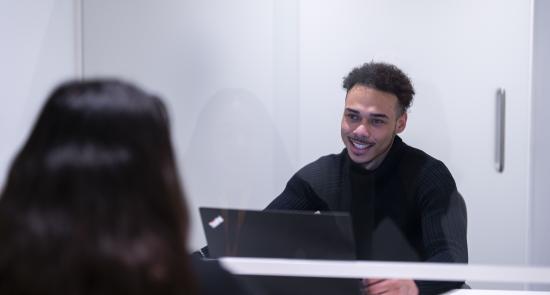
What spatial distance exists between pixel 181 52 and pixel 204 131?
0.32 m

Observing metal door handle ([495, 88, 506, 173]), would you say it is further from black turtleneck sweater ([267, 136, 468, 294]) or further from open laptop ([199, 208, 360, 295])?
open laptop ([199, 208, 360, 295])

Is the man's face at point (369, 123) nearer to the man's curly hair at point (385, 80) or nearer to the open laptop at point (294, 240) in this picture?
the man's curly hair at point (385, 80)

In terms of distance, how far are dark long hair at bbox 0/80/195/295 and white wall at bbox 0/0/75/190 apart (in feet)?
4.98

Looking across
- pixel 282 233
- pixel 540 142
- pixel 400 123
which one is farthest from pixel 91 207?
A: pixel 540 142

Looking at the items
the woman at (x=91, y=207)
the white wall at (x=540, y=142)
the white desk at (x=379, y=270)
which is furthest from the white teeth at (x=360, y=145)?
the woman at (x=91, y=207)

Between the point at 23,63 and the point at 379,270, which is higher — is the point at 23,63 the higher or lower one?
the higher one

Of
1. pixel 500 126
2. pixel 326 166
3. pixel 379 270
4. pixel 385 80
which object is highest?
pixel 385 80

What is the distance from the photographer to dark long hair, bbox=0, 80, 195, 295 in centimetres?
64

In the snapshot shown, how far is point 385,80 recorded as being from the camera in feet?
6.89

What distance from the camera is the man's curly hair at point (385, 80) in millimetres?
2082

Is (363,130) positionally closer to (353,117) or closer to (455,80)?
(353,117)

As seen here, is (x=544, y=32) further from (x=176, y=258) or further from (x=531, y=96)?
(x=176, y=258)

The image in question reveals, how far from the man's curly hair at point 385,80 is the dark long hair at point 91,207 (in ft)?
4.81

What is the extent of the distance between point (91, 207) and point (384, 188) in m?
1.35
